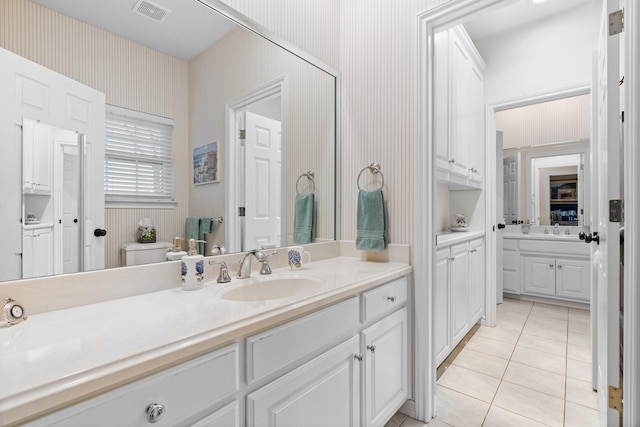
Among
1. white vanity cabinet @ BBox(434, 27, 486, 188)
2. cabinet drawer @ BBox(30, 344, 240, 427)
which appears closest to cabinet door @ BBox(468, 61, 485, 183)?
white vanity cabinet @ BBox(434, 27, 486, 188)

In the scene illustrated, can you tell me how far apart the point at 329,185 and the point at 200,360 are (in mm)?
1433

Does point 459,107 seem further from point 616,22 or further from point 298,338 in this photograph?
point 298,338

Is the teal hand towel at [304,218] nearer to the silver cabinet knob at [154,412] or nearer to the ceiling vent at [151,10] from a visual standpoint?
the ceiling vent at [151,10]

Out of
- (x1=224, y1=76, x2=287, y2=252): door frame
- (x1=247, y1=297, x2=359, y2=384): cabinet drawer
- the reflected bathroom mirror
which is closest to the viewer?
(x1=247, y1=297, x2=359, y2=384): cabinet drawer

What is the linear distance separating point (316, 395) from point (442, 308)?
52.1 inches

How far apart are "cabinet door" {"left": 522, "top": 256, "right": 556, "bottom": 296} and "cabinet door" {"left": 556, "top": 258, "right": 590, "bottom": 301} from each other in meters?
0.06

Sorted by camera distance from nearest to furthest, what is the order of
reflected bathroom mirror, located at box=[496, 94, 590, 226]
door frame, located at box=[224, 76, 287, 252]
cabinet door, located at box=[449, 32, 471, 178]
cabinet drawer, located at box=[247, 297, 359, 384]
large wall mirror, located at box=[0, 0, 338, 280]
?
cabinet drawer, located at box=[247, 297, 359, 384] → large wall mirror, located at box=[0, 0, 338, 280] → door frame, located at box=[224, 76, 287, 252] → cabinet door, located at box=[449, 32, 471, 178] → reflected bathroom mirror, located at box=[496, 94, 590, 226]

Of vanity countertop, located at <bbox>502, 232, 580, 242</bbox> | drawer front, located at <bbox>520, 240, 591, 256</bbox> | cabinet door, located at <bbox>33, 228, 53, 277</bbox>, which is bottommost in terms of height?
drawer front, located at <bbox>520, 240, 591, 256</bbox>

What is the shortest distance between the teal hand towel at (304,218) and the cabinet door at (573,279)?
332 centimetres

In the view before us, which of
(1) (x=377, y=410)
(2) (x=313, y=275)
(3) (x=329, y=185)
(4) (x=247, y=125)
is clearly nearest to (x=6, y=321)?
(2) (x=313, y=275)

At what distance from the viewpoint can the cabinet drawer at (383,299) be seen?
1357 mm

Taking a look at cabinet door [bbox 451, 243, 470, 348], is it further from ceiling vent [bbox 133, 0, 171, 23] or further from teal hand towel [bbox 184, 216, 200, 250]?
ceiling vent [bbox 133, 0, 171, 23]

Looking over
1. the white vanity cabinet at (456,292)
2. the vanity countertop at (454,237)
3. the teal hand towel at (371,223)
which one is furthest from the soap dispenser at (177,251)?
the vanity countertop at (454,237)

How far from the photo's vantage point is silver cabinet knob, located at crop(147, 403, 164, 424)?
67cm
